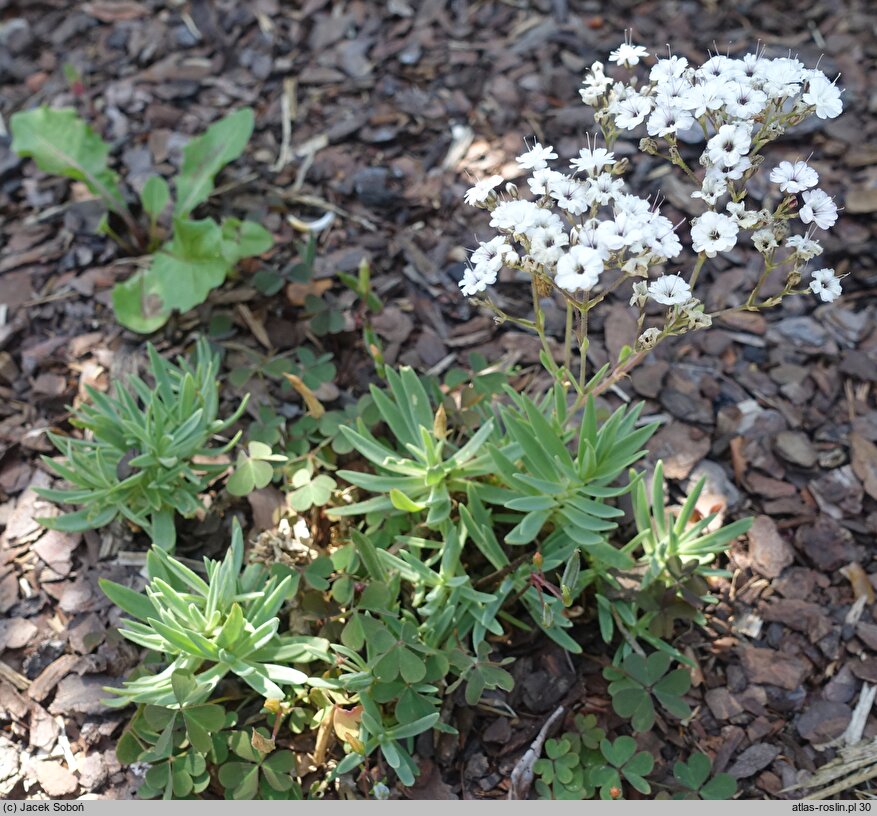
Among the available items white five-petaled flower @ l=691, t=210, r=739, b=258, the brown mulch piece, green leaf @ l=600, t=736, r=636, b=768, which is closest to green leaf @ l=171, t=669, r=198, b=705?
the brown mulch piece

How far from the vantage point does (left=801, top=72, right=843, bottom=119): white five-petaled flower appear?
209 cm

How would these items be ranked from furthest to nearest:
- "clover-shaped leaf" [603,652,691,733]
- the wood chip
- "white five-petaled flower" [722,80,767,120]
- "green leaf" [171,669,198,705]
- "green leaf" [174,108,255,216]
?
"green leaf" [174,108,255,216]
the wood chip
"clover-shaped leaf" [603,652,691,733]
"green leaf" [171,669,198,705]
"white five-petaled flower" [722,80,767,120]

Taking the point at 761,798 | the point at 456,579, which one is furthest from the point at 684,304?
the point at 761,798

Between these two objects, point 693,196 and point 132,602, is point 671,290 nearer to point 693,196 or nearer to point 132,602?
point 693,196

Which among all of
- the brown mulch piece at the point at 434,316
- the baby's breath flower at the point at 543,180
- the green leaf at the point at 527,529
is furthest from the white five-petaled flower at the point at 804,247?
the brown mulch piece at the point at 434,316

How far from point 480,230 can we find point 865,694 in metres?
2.16

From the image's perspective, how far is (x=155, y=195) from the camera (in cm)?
352

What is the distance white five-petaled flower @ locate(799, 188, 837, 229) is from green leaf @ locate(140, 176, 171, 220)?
2424 millimetres

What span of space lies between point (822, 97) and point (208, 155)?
235 centimetres

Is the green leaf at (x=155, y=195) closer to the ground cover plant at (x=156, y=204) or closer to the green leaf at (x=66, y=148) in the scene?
the ground cover plant at (x=156, y=204)

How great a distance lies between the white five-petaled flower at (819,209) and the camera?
2096mm

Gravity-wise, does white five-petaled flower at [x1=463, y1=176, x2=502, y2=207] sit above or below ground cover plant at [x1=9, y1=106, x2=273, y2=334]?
above

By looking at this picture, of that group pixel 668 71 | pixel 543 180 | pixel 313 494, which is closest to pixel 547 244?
pixel 543 180

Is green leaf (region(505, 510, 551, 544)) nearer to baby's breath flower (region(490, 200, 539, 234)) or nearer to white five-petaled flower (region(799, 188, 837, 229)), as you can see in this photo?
baby's breath flower (region(490, 200, 539, 234))
